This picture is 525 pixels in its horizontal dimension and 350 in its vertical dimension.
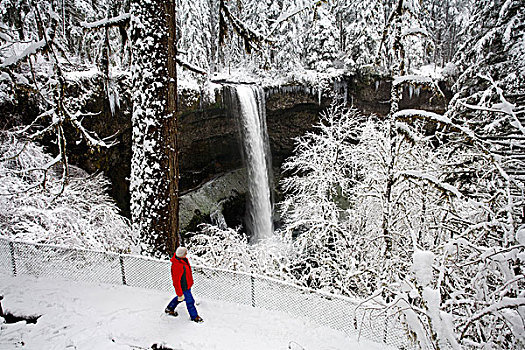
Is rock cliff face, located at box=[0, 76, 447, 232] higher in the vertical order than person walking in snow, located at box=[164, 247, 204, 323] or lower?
higher

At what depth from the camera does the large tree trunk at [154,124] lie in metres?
4.66

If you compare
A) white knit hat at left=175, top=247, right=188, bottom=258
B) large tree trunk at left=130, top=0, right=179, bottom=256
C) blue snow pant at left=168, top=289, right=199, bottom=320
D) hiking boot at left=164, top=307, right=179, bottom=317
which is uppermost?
large tree trunk at left=130, top=0, right=179, bottom=256

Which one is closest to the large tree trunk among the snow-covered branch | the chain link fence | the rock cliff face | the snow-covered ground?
the snow-covered branch

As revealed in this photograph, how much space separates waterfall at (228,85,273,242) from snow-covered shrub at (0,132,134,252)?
11.0 meters

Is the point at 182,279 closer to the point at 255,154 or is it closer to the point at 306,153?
the point at 306,153

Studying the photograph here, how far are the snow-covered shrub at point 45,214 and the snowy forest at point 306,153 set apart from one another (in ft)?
0.18

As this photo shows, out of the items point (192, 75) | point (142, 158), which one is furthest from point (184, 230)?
point (142, 158)

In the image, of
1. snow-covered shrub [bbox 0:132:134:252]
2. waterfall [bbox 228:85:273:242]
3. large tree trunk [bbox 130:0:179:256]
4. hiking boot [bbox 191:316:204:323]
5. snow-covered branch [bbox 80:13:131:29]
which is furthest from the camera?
waterfall [bbox 228:85:273:242]

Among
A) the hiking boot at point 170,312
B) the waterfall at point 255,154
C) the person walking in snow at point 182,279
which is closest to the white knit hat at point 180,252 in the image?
the person walking in snow at point 182,279

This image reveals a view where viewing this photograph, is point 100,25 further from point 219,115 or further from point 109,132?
point 219,115

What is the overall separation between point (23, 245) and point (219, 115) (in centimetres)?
1472

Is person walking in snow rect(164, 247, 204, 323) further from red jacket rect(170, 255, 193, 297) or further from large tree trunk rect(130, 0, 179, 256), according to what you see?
large tree trunk rect(130, 0, 179, 256)

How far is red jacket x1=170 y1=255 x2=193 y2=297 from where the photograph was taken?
4.12 metres

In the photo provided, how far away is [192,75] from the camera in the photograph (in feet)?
61.2
